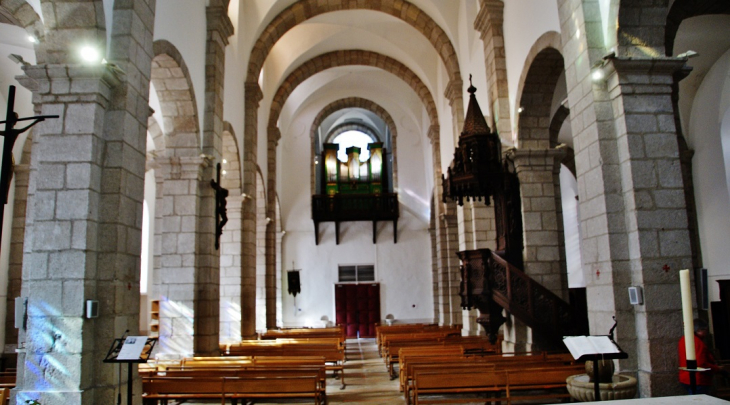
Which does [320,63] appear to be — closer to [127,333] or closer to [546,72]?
[546,72]

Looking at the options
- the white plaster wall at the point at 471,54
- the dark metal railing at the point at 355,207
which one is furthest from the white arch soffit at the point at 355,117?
the white plaster wall at the point at 471,54

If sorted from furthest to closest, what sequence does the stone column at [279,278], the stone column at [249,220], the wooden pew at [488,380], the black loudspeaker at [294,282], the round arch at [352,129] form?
the round arch at [352,129] → the black loudspeaker at [294,282] → the stone column at [279,278] → the stone column at [249,220] → the wooden pew at [488,380]

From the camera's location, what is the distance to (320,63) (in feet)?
58.2

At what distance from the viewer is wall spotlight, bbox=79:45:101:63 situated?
18.7 feet

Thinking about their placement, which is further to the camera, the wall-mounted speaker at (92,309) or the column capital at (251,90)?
the column capital at (251,90)

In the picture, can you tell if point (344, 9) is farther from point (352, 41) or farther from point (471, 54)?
point (471, 54)

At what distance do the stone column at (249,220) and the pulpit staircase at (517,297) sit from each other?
583 cm

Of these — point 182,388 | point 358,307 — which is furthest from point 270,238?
point 182,388

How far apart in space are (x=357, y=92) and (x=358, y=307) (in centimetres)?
821

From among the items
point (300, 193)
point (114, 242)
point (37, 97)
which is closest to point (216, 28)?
point (37, 97)

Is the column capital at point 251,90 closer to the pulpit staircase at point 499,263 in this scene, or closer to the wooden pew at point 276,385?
the pulpit staircase at point 499,263

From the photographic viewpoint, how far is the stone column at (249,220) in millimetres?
12977

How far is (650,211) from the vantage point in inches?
227

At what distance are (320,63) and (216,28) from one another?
7.65 m
